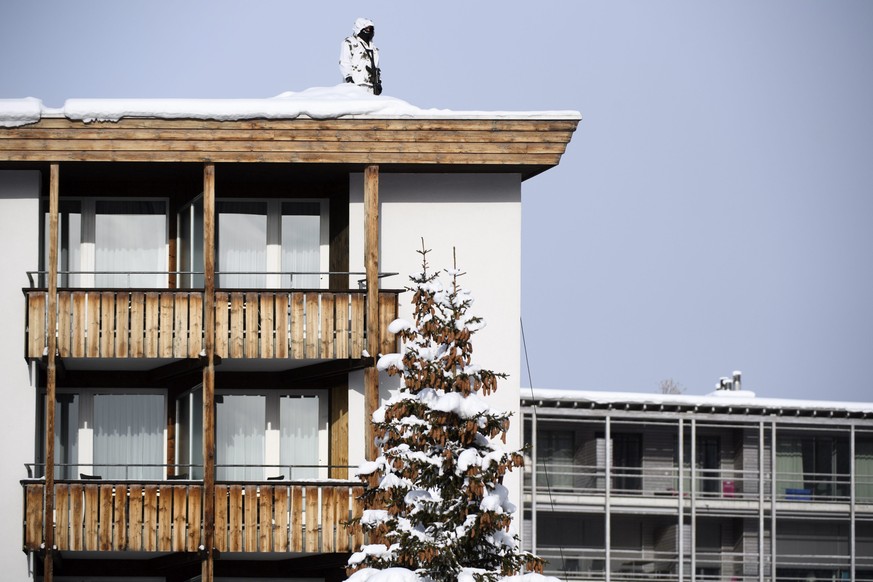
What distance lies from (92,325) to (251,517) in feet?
15.9

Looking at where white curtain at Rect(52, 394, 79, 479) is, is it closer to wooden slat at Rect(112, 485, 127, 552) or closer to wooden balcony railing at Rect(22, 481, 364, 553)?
wooden balcony railing at Rect(22, 481, 364, 553)

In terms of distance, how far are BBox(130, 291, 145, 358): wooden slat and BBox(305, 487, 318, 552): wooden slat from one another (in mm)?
4245

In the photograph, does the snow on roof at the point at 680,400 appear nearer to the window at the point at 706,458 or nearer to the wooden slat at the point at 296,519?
the window at the point at 706,458

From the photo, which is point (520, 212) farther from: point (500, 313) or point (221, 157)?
point (221, 157)

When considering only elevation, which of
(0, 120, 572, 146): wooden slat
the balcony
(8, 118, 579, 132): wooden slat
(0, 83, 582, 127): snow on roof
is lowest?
the balcony

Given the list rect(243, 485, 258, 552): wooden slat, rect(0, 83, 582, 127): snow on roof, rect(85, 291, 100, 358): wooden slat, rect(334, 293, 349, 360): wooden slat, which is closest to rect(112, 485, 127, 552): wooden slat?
rect(243, 485, 258, 552): wooden slat

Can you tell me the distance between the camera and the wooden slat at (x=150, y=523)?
34.2m

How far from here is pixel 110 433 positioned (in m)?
36.8

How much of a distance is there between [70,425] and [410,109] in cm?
950

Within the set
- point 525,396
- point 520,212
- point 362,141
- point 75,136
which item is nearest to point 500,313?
point 520,212

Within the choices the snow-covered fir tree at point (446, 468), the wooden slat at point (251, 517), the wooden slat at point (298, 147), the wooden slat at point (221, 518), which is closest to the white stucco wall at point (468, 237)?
the wooden slat at point (298, 147)

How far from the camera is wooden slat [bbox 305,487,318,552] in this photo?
1347 inches

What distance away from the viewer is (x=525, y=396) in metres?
65.4

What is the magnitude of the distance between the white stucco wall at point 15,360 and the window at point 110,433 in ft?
4.80
